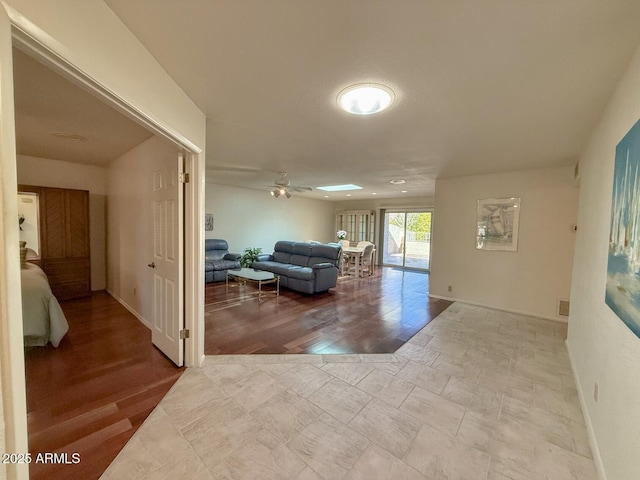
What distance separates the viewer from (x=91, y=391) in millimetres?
2053

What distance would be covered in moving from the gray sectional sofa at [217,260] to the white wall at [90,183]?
1825mm

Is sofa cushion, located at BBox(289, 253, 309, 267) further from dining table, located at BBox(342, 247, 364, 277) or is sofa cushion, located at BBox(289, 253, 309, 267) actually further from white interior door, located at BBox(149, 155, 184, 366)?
white interior door, located at BBox(149, 155, 184, 366)

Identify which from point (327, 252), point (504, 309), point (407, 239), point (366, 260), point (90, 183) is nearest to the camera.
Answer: point (504, 309)

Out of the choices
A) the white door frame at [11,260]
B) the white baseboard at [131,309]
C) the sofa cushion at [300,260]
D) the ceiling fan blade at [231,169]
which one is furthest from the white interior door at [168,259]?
the sofa cushion at [300,260]

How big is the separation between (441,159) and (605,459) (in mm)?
3180

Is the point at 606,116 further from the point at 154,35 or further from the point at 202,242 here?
the point at 202,242

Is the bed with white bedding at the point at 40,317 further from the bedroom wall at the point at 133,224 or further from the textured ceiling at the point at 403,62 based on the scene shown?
the textured ceiling at the point at 403,62

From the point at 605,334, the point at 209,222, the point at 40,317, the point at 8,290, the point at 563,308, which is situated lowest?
the point at 563,308

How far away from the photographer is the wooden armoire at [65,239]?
4055mm

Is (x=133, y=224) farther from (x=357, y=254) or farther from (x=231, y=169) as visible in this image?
(x=357, y=254)

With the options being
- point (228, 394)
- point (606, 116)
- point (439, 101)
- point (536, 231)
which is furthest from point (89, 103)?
point (536, 231)

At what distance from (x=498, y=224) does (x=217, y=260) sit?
572cm

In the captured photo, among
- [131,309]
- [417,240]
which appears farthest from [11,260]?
[417,240]

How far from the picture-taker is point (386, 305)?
4512 mm
